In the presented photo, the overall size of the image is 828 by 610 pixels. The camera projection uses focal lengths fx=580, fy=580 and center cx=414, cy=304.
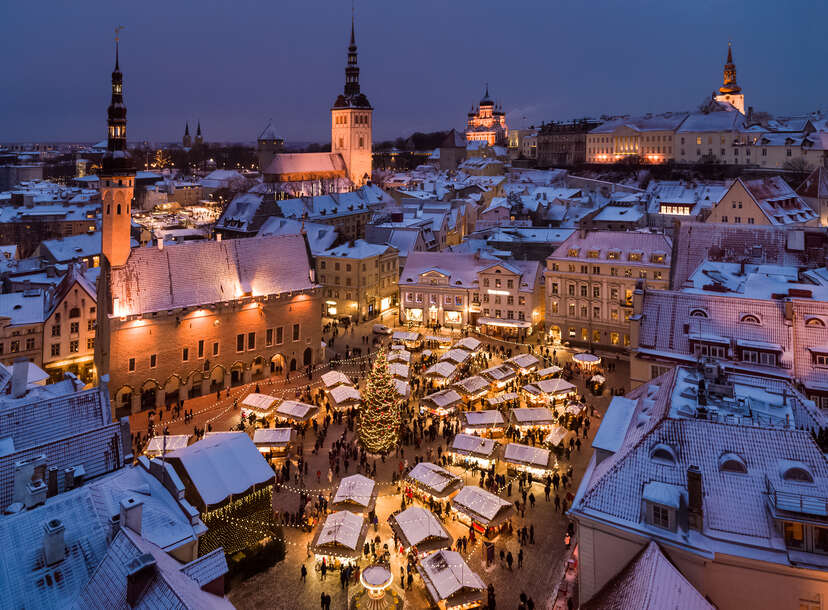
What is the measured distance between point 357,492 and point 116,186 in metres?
27.8

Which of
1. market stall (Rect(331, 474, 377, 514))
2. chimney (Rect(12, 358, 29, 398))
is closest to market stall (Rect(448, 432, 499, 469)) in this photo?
market stall (Rect(331, 474, 377, 514))

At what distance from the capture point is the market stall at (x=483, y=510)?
23.8 m

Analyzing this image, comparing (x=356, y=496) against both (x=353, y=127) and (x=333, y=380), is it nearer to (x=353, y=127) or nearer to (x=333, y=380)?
(x=333, y=380)

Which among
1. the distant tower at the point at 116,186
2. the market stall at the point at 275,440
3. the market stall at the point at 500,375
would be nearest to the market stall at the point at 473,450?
the market stall at the point at 275,440

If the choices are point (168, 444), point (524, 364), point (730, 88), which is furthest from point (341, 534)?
point (730, 88)

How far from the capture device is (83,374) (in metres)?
42.5

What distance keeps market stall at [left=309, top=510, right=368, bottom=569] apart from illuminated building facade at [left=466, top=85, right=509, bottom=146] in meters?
158

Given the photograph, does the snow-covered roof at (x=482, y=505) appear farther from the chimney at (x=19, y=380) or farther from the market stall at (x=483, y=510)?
the chimney at (x=19, y=380)

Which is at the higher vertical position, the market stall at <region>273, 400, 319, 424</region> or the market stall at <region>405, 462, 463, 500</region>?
the market stall at <region>273, 400, 319, 424</region>

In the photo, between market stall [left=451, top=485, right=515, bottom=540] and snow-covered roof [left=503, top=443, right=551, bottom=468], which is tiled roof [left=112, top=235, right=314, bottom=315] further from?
market stall [left=451, top=485, right=515, bottom=540]

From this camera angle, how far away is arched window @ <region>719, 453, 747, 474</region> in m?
15.7

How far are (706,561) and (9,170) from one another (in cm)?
18019

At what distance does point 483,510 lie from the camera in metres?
24.1

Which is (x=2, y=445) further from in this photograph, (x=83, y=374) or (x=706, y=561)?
(x=83, y=374)
